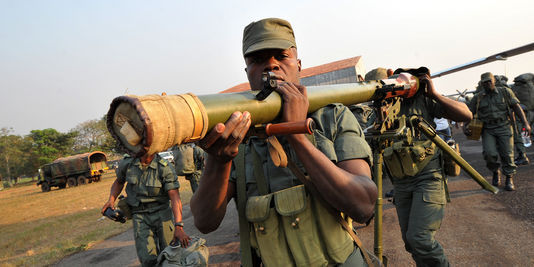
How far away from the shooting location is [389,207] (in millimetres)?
6184

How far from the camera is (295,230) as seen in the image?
1.59 metres

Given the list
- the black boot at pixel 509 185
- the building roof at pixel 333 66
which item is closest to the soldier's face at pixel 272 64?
the black boot at pixel 509 185

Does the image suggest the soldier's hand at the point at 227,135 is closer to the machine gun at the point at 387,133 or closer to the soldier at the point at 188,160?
the machine gun at the point at 387,133

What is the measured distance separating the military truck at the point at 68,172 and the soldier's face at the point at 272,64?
28.8m

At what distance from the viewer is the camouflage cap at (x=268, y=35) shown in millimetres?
1699

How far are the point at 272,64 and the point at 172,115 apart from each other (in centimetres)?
91

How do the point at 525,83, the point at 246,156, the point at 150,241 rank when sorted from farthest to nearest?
the point at 525,83, the point at 150,241, the point at 246,156

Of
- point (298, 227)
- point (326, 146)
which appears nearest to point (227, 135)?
point (326, 146)

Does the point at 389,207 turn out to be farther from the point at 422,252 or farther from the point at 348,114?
the point at 348,114

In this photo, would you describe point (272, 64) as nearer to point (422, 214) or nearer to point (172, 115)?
point (172, 115)

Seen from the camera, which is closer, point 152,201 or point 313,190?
point 313,190

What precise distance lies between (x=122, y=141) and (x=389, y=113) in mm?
2453

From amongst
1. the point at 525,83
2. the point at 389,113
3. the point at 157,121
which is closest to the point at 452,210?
the point at 389,113

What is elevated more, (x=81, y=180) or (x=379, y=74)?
(x=379, y=74)
